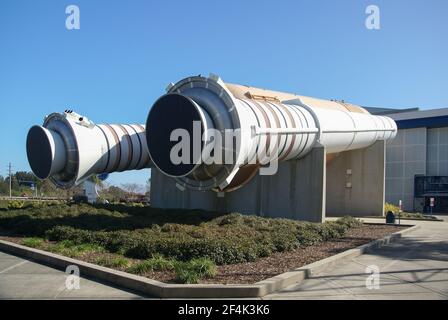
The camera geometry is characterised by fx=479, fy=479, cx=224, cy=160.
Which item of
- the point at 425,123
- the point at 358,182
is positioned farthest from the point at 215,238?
the point at 425,123

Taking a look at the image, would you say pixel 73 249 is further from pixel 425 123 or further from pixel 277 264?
pixel 425 123

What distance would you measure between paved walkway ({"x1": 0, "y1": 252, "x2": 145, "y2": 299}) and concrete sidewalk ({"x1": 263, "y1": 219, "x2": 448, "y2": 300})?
2.64 meters

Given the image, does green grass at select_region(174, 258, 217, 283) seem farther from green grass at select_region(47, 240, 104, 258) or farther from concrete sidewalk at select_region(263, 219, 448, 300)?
green grass at select_region(47, 240, 104, 258)

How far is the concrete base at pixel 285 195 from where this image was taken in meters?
21.0

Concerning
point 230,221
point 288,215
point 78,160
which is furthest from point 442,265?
point 78,160

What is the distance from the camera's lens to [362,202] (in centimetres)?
3142

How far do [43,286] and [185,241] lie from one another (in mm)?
3413

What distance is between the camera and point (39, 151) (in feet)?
76.7

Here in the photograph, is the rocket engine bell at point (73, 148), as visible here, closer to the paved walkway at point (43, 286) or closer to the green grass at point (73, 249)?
the green grass at point (73, 249)

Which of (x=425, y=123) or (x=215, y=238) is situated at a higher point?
(x=425, y=123)

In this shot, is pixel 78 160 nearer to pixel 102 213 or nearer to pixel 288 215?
pixel 102 213

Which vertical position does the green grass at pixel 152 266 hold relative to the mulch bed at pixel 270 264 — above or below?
above

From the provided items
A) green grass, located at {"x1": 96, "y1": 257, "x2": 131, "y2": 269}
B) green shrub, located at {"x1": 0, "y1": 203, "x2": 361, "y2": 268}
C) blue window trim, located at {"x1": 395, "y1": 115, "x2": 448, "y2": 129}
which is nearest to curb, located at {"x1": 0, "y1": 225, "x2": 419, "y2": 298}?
green grass, located at {"x1": 96, "y1": 257, "x2": 131, "y2": 269}

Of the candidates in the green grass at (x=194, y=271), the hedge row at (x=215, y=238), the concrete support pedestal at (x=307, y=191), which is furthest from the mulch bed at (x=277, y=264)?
the concrete support pedestal at (x=307, y=191)
